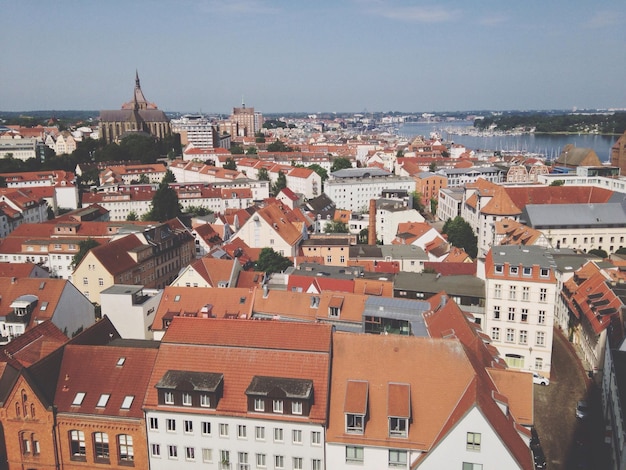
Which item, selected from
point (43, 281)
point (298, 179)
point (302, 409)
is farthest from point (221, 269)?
point (298, 179)

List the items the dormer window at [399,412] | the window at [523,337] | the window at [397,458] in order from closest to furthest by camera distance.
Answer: the dormer window at [399,412] < the window at [397,458] < the window at [523,337]

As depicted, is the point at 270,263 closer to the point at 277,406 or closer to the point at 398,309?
the point at 398,309

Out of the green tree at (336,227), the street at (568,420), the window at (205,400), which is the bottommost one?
the street at (568,420)

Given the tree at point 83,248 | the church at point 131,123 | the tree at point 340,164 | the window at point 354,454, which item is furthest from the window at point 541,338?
the church at point 131,123

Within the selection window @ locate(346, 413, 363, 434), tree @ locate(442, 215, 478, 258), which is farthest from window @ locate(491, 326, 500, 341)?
tree @ locate(442, 215, 478, 258)

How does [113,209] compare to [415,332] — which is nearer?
[415,332]

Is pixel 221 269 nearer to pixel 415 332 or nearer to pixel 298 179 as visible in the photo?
pixel 415 332

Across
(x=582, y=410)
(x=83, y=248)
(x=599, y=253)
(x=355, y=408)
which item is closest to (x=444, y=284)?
(x=582, y=410)

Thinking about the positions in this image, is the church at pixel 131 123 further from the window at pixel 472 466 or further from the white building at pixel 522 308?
the window at pixel 472 466
